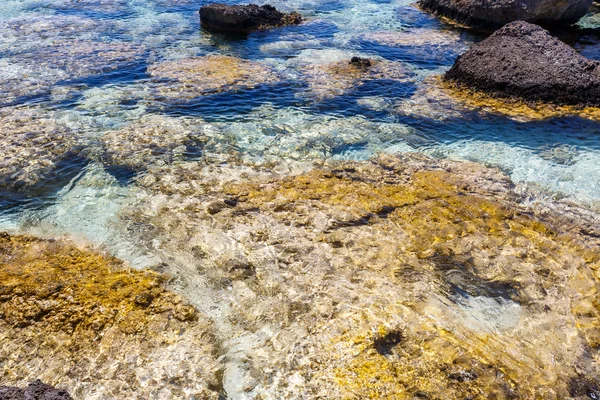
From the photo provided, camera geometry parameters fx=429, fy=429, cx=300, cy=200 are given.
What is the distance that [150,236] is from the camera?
836 cm

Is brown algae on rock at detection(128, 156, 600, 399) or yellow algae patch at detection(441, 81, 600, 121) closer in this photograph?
brown algae on rock at detection(128, 156, 600, 399)

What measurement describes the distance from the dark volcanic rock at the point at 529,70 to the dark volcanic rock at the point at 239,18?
10755 mm

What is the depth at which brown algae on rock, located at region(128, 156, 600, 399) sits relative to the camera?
586 cm

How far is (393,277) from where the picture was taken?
7391mm

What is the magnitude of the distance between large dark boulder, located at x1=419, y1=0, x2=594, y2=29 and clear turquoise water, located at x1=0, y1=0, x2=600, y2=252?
1532mm

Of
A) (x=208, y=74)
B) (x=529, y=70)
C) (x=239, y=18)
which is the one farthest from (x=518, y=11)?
(x=208, y=74)

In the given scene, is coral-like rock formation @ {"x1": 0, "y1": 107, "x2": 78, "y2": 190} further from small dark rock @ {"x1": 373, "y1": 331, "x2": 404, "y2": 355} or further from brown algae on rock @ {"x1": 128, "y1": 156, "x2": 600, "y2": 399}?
small dark rock @ {"x1": 373, "y1": 331, "x2": 404, "y2": 355}

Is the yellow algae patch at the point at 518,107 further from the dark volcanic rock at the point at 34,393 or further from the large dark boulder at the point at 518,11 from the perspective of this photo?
the dark volcanic rock at the point at 34,393

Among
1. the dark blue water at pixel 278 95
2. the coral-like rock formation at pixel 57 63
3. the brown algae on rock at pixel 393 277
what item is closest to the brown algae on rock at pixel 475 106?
the dark blue water at pixel 278 95

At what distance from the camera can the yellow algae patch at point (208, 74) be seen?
15.5m

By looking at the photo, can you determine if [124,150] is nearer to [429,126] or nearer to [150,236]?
[150,236]

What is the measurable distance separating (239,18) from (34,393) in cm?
2004

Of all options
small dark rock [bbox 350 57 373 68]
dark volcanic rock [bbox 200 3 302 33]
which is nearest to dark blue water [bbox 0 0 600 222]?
Answer: dark volcanic rock [bbox 200 3 302 33]

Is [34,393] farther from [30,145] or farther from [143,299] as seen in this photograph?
[30,145]
